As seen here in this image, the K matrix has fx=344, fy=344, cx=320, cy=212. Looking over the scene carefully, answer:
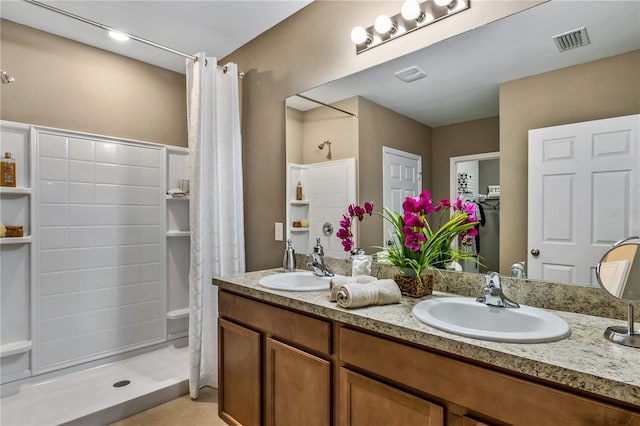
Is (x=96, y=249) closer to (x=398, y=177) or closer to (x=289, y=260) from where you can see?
(x=289, y=260)

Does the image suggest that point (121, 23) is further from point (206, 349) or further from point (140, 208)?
point (206, 349)

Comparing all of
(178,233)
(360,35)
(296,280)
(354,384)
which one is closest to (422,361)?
(354,384)

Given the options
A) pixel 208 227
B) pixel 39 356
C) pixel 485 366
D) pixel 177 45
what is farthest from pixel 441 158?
pixel 39 356

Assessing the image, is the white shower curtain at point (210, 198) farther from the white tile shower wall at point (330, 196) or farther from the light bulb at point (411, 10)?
the light bulb at point (411, 10)

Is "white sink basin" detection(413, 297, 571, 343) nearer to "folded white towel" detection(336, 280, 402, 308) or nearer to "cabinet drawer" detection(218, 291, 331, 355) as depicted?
"folded white towel" detection(336, 280, 402, 308)

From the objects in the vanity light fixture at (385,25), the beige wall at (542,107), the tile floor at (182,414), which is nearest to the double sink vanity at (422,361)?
the beige wall at (542,107)

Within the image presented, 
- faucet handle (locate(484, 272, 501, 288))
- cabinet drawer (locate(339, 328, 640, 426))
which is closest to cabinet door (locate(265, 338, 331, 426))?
cabinet drawer (locate(339, 328, 640, 426))

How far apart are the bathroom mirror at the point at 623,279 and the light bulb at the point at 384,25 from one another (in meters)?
1.32

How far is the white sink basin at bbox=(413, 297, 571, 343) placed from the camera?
36.4 inches

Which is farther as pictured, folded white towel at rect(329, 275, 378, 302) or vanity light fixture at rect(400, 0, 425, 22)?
vanity light fixture at rect(400, 0, 425, 22)

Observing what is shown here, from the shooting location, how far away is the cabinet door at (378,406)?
3.29ft

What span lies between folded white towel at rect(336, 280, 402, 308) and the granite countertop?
24 millimetres

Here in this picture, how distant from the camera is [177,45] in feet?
8.68

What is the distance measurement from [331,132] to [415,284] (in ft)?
3.34
